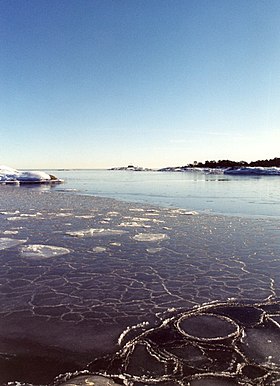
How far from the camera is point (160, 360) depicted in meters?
3.62

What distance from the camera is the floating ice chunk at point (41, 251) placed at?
26.4ft

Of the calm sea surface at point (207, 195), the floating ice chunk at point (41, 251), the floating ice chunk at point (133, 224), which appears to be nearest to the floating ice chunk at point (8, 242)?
the floating ice chunk at point (41, 251)

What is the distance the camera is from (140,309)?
5.02m

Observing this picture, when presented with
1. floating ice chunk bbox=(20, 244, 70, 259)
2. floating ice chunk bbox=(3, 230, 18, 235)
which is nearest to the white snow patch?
floating ice chunk bbox=(3, 230, 18, 235)

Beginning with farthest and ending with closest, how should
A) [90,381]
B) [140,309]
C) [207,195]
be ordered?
[207,195] < [140,309] < [90,381]

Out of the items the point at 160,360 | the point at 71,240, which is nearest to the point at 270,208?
the point at 71,240

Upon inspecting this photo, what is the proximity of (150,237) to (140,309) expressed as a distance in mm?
5353

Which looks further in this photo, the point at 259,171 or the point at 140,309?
the point at 259,171

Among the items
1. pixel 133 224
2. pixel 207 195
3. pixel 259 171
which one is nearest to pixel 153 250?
pixel 133 224

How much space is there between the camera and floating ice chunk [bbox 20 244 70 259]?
804cm

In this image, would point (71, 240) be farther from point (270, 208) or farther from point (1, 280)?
point (270, 208)

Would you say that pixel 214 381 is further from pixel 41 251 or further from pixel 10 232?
pixel 10 232

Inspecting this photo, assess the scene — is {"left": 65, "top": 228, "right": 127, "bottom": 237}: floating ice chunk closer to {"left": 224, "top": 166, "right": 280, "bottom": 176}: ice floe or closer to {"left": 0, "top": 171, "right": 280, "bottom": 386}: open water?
{"left": 0, "top": 171, "right": 280, "bottom": 386}: open water

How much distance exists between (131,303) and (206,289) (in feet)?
4.84
